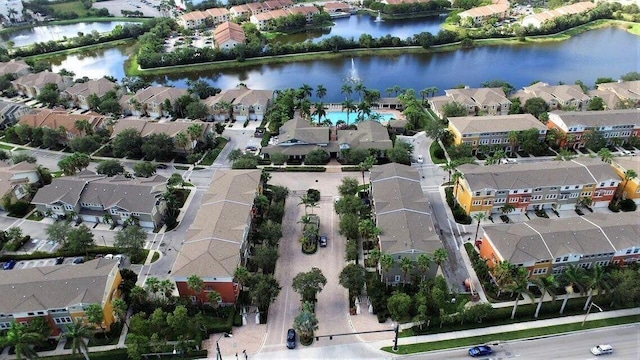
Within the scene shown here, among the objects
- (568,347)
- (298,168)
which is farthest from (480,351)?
(298,168)

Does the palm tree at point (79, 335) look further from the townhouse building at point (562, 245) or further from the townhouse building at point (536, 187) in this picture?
the townhouse building at point (536, 187)

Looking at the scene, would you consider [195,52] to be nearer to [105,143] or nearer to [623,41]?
[105,143]

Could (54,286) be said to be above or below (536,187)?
above

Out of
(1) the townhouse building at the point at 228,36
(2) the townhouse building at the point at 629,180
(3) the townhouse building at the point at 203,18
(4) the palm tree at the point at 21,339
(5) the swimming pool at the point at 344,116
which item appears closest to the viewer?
(4) the palm tree at the point at 21,339

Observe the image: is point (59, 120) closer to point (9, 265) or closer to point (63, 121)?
point (63, 121)

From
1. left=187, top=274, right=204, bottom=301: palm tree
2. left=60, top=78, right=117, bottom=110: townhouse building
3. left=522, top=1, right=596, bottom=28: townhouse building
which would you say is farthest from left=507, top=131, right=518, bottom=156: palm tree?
left=522, top=1, right=596, bottom=28: townhouse building

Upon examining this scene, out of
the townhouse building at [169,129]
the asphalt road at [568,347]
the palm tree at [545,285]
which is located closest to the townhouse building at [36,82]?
the townhouse building at [169,129]
